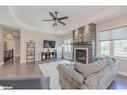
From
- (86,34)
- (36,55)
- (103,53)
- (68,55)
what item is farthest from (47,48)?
(103,53)

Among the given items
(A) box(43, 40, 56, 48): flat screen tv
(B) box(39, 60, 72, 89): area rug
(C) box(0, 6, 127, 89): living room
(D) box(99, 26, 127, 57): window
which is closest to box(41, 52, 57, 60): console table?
(C) box(0, 6, 127, 89): living room

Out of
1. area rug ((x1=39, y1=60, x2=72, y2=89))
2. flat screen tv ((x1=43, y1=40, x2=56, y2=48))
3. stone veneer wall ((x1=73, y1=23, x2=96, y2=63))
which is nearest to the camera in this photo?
area rug ((x1=39, y1=60, x2=72, y2=89))

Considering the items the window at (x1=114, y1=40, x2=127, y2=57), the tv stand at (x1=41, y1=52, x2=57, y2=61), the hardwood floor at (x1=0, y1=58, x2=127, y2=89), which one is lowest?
Result: the hardwood floor at (x1=0, y1=58, x2=127, y2=89)

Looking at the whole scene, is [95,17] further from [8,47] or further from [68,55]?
[8,47]

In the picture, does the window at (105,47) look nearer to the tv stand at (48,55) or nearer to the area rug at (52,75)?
the area rug at (52,75)

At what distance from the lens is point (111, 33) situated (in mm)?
5957

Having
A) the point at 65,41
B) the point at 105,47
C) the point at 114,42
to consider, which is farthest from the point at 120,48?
the point at 65,41

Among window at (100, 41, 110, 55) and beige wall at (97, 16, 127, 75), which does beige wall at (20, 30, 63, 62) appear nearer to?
window at (100, 41, 110, 55)

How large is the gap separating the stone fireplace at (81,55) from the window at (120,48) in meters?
2.17

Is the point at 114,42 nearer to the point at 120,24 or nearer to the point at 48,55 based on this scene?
the point at 120,24

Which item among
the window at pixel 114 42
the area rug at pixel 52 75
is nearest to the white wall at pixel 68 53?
the window at pixel 114 42

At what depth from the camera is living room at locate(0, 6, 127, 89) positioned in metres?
3.84

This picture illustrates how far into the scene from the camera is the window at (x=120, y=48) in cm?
523
